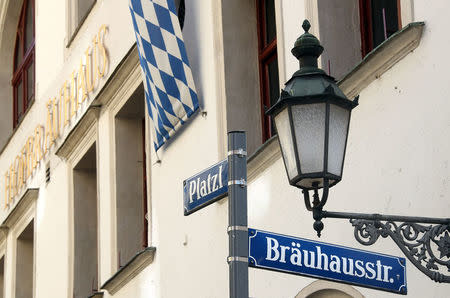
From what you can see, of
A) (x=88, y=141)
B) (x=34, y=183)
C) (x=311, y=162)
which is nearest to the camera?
(x=311, y=162)

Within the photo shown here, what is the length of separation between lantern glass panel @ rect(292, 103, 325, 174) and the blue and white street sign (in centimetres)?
40

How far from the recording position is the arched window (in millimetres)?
22641

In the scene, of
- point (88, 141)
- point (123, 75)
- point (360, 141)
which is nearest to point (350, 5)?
point (360, 141)

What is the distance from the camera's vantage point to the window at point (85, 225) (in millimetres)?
17703

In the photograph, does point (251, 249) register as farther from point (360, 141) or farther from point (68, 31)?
point (68, 31)

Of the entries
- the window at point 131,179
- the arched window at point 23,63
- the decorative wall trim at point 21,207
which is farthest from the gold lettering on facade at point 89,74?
the arched window at point 23,63

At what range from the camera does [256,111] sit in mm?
12586

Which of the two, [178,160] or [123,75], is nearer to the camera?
[178,160]

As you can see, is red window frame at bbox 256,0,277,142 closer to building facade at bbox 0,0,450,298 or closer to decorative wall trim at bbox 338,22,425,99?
building facade at bbox 0,0,450,298

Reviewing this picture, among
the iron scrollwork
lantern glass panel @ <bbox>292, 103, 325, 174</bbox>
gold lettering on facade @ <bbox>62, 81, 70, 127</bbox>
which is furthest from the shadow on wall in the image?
gold lettering on facade @ <bbox>62, 81, 70, 127</bbox>

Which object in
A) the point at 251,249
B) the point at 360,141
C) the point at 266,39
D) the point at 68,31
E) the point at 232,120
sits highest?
the point at 68,31

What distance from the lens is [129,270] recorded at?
49.7 ft

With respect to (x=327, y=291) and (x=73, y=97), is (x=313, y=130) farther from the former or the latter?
(x=73, y=97)

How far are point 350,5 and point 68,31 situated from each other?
8843 millimetres
